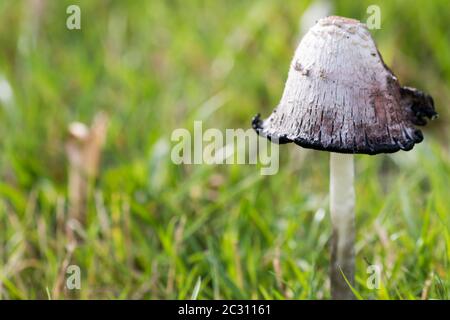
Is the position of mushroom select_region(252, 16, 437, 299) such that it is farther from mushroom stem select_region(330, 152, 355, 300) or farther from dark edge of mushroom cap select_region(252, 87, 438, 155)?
mushroom stem select_region(330, 152, 355, 300)

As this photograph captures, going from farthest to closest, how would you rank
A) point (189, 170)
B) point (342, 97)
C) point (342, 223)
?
1. point (189, 170)
2. point (342, 223)
3. point (342, 97)

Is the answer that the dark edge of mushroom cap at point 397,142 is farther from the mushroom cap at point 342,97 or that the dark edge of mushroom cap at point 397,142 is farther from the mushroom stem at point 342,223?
the mushroom stem at point 342,223

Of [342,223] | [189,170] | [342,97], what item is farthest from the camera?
[189,170]

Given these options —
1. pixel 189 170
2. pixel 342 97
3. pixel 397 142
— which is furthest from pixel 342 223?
pixel 189 170

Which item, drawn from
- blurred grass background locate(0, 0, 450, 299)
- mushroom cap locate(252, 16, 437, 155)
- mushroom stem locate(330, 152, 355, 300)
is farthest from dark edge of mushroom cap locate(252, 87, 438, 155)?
blurred grass background locate(0, 0, 450, 299)

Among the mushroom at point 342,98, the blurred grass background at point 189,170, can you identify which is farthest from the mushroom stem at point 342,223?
the mushroom at point 342,98

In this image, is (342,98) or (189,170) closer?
(342,98)

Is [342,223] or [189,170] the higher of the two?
[189,170]

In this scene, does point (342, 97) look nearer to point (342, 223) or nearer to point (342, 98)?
point (342, 98)

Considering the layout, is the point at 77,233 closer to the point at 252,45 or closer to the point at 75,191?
the point at 75,191
